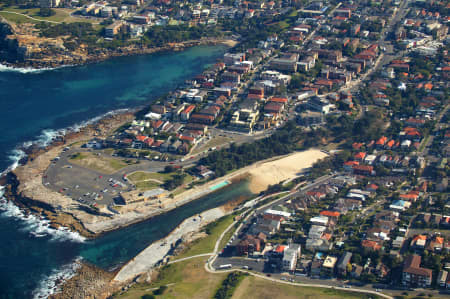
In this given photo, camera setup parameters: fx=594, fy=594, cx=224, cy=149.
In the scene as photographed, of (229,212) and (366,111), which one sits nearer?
(229,212)

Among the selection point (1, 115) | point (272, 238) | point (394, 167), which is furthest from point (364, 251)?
point (1, 115)

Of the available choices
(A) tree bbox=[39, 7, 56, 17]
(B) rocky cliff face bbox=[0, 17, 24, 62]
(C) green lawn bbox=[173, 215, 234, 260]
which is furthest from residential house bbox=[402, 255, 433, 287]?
(A) tree bbox=[39, 7, 56, 17]

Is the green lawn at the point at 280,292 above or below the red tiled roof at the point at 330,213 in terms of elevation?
below

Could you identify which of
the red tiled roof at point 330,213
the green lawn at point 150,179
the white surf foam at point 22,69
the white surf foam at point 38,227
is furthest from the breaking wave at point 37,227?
the white surf foam at point 22,69

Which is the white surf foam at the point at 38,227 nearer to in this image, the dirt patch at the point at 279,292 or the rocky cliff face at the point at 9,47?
the dirt patch at the point at 279,292

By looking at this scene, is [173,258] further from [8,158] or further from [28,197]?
[8,158]

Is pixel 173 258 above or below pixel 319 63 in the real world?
below
